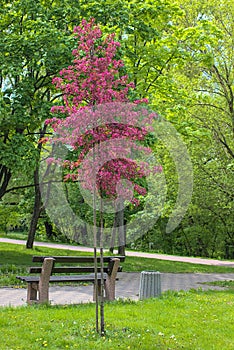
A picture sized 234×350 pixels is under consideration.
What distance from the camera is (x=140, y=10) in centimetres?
1627

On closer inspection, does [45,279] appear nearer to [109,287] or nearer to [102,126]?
[109,287]

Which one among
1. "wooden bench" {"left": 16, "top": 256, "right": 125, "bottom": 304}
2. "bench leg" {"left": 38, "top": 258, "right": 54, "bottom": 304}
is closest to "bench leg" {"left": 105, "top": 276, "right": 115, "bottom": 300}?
"wooden bench" {"left": 16, "top": 256, "right": 125, "bottom": 304}

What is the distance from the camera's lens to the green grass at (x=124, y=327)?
5.24 metres

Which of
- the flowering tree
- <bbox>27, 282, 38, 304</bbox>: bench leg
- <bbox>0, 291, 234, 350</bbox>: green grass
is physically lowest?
<bbox>0, 291, 234, 350</bbox>: green grass

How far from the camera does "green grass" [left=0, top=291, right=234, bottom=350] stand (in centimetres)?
524

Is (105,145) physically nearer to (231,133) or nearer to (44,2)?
(44,2)

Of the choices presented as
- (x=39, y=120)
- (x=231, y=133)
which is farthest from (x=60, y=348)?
(x=231, y=133)

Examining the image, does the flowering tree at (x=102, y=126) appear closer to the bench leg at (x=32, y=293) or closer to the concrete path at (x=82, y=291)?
the bench leg at (x=32, y=293)

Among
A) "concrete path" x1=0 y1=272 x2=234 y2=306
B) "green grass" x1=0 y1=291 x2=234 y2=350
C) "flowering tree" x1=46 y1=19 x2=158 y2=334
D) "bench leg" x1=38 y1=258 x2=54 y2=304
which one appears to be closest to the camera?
"green grass" x1=0 y1=291 x2=234 y2=350

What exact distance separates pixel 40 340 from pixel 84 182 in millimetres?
2191

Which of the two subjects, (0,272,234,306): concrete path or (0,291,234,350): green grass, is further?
(0,272,234,306): concrete path

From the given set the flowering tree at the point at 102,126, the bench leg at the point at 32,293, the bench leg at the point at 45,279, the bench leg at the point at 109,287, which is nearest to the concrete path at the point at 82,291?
the bench leg at the point at 32,293

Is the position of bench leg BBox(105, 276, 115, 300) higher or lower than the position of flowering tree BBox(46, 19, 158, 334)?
lower

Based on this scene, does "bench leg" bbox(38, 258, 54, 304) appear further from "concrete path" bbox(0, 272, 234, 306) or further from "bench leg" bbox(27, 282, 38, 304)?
"concrete path" bbox(0, 272, 234, 306)
